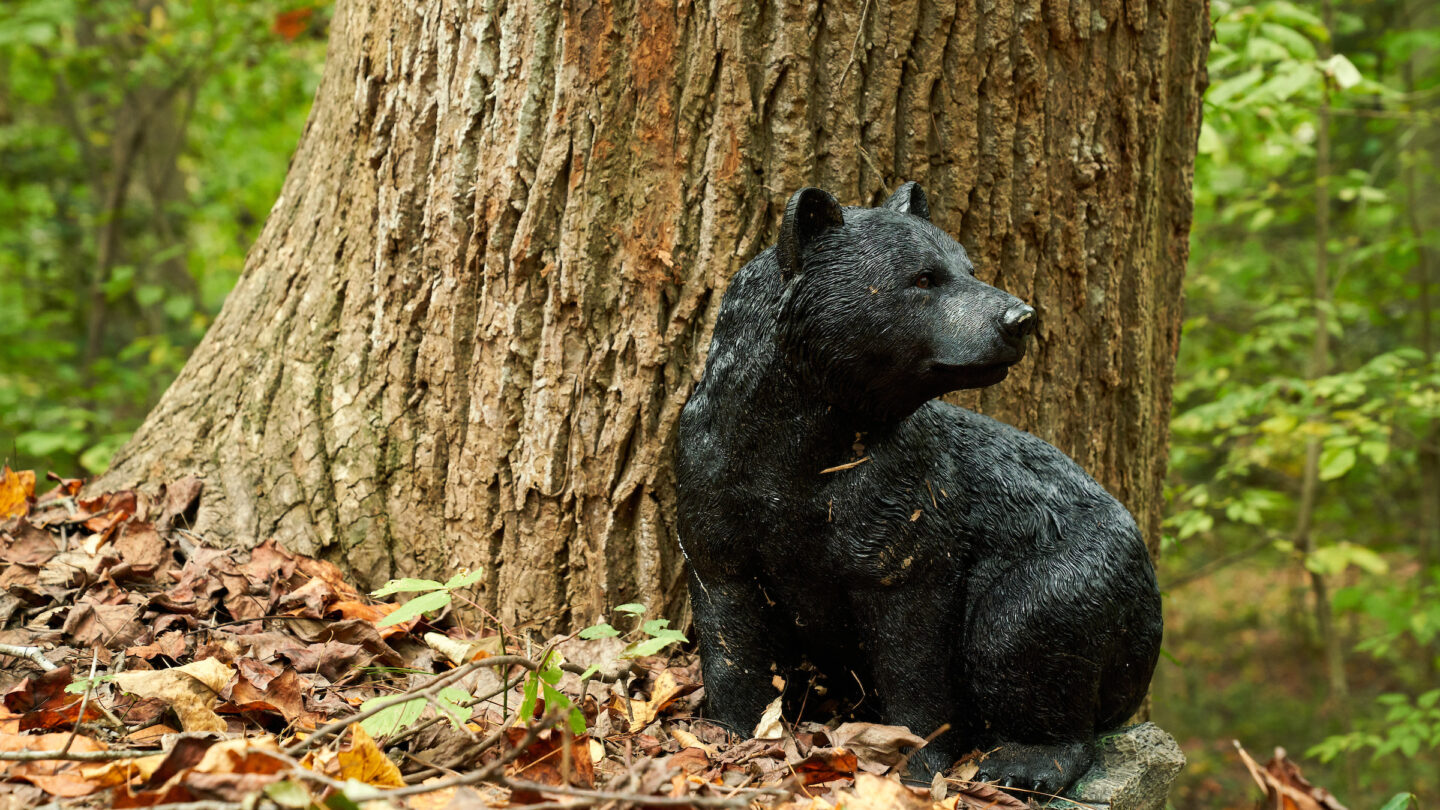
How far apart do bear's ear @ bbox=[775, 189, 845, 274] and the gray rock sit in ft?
4.85

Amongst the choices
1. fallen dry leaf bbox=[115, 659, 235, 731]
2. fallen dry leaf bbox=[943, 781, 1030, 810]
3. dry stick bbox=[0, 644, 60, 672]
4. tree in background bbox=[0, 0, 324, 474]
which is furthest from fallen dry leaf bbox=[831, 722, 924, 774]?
tree in background bbox=[0, 0, 324, 474]

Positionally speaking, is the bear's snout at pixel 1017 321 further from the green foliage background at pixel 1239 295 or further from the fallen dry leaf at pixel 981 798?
the green foliage background at pixel 1239 295

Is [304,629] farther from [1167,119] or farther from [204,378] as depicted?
[1167,119]

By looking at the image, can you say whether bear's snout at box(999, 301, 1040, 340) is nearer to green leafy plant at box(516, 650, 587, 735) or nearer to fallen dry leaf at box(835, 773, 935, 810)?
fallen dry leaf at box(835, 773, 935, 810)

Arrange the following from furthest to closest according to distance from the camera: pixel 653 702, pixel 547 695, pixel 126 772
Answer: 1. pixel 653 702
2. pixel 547 695
3. pixel 126 772

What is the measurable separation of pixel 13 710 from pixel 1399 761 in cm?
1262

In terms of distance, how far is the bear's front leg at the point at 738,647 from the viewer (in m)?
2.47

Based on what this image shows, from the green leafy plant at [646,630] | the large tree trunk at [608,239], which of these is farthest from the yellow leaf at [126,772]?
the large tree trunk at [608,239]

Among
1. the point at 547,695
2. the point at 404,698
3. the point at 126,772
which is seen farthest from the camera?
the point at 547,695

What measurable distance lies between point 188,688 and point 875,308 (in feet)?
A: 6.14

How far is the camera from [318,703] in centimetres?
241

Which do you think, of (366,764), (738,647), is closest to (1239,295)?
(738,647)

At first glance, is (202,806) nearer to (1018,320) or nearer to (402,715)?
(402,715)

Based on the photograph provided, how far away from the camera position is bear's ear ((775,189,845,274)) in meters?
2.17
